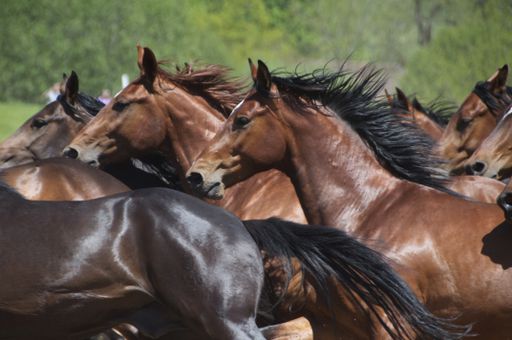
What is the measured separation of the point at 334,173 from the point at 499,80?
3037 millimetres

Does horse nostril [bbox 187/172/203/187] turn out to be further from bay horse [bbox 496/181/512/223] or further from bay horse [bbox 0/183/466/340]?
bay horse [bbox 496/181/512/223]

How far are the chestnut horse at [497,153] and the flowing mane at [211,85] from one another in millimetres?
1655

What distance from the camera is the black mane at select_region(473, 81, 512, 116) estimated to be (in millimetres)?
8180

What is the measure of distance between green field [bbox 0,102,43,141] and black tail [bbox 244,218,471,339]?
19208 mm

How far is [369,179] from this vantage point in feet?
18.1

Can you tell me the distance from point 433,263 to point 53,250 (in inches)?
74.8

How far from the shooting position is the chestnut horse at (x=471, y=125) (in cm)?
838

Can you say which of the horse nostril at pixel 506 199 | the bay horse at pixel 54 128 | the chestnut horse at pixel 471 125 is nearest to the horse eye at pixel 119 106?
the bay horse at pixel 54 128

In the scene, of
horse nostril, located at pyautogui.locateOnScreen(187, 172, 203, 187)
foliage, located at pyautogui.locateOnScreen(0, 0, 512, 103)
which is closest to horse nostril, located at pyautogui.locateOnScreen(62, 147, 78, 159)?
horse nostril, located at pyautogui.locateOnScreen(187, 172, 203, 187)

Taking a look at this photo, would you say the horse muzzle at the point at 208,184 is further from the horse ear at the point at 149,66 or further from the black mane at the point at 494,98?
the black mane at the point at 494,98

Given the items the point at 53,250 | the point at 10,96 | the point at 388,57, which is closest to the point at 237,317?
the point at 53,250

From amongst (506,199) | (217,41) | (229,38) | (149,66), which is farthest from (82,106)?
(229,38)

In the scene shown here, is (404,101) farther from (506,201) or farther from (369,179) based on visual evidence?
(506,201)

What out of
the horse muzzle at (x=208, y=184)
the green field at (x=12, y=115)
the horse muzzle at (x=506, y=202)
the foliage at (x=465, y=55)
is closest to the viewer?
the horse muzzle at (x=506, y=202)
